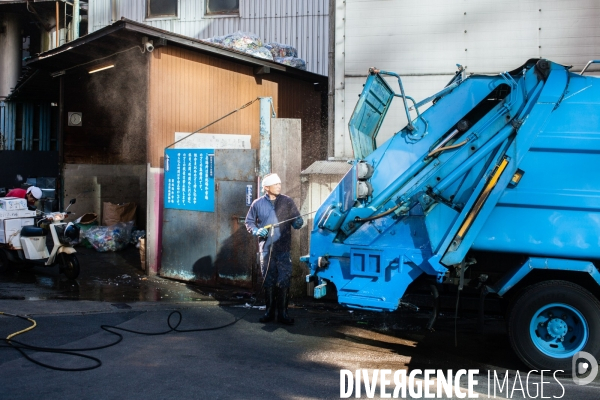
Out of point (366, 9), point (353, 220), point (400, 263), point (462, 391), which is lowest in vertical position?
point (462, 391)

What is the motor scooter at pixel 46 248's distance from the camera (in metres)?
10.5

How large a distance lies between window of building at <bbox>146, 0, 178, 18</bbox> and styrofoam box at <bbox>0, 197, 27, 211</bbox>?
902 centimetres

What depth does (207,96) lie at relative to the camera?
12477mm

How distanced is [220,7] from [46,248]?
31.6 ft

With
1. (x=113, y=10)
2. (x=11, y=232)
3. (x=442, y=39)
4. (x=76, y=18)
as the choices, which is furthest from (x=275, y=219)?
(x=76, y=18)

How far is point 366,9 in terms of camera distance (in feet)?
31.8

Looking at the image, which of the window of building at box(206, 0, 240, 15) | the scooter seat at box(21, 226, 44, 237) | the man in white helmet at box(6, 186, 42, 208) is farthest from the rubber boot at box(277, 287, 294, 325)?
the window of building at box(206, 0, 240, 15)

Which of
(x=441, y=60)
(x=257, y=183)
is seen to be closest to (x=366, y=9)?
(x=441, y=60)

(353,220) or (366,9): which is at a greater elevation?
(366,9)

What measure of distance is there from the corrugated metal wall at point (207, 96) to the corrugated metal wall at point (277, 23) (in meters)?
2.66

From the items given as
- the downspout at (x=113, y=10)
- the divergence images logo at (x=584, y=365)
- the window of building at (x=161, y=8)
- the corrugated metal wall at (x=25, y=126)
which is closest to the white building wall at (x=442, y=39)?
the divergence images logo at (x=584, y=365)

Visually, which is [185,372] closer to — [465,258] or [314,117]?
[465,258]

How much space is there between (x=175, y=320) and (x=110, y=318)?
2.58 ft

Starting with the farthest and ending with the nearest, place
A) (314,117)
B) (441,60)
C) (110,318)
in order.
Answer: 1. (314,117)
2. (441,60)
3. (110,318)
